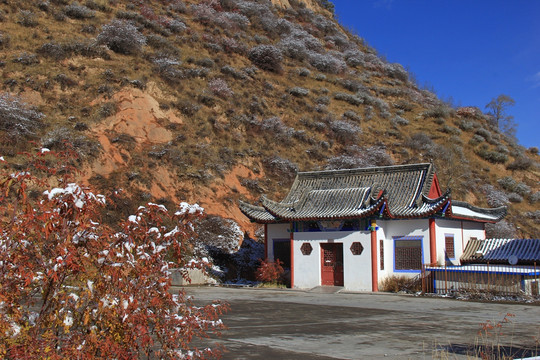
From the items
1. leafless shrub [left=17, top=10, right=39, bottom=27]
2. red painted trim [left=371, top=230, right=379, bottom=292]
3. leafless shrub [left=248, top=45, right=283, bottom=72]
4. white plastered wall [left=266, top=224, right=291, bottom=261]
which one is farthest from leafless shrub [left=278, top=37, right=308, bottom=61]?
red painted trim [left=371, top=230, right=379, bottom=292]

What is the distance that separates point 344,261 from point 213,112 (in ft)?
76.2

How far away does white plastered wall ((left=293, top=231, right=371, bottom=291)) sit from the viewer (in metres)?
24.6

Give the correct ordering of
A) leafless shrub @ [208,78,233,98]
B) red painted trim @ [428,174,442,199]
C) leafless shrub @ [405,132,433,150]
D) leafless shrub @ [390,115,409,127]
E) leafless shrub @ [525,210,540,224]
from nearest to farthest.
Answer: red painted trim @ [428,174,442,199], leafless shrub @ [525,210,540,224], leafless shrub @ [208,78,233,98], leafless shrub @ [405,132,433,150], leafless shrub @ [390,115,409,127]

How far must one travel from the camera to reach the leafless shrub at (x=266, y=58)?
189 feet

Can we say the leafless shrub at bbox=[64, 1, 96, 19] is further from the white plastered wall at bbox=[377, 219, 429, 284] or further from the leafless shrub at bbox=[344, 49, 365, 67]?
the white plastered wall at bbox=[377, 219, 429, 284]

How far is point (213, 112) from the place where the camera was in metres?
43.9

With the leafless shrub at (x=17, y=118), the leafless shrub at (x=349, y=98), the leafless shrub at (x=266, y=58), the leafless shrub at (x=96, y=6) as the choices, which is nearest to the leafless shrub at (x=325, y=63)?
the leafless shrub at (x=349, y=98)

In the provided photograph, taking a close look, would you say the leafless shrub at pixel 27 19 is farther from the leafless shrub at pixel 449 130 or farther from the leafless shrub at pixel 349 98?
the leafless shrub at pixel 449 130

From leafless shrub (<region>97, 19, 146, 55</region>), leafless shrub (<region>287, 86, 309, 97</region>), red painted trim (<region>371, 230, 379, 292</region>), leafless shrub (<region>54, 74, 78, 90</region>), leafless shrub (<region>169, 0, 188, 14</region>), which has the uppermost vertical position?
leafless shrub (<region>169, 0, 188, 14</region>)

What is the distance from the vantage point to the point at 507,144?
62031 millimetres

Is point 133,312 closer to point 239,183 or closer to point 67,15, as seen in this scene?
point 239,183

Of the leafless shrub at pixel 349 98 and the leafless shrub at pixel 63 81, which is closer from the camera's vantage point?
the leafless shrub at pixel 63 81

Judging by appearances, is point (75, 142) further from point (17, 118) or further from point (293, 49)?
point (293, 49)

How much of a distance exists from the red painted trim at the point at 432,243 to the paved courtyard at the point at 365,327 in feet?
11.2
